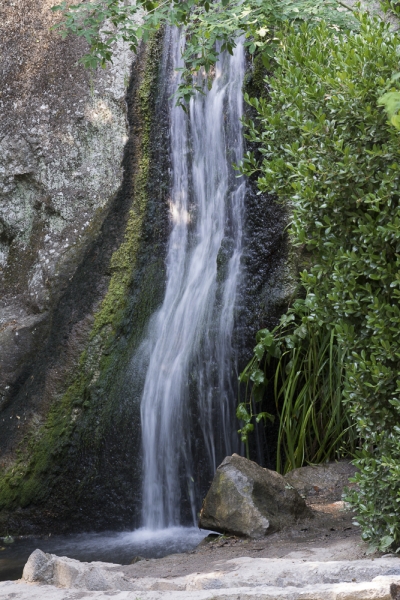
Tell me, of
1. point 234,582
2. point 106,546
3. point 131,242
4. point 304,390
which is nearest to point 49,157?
point 131,242

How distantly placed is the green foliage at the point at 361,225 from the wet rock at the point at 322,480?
67.0 inches

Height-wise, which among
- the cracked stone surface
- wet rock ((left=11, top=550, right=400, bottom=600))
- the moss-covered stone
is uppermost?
the cracked stone surface

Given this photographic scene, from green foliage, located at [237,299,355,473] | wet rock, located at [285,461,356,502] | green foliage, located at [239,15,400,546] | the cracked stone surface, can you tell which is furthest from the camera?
the cracked stone surface

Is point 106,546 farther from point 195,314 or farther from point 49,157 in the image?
point 49,157

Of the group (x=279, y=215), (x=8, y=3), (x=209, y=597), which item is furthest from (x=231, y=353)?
(x=8, y=3)

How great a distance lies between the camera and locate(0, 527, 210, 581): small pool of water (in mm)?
4926

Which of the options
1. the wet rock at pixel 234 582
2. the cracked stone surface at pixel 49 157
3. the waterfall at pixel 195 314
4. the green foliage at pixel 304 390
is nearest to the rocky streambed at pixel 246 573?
the wet rock at pixel 234 582

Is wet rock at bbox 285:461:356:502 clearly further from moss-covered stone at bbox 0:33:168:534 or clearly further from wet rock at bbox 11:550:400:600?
wet rock at bbox 11:550:400:600

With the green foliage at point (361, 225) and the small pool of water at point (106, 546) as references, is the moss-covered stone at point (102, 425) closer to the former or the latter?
the small pool of water at point (106, 546)

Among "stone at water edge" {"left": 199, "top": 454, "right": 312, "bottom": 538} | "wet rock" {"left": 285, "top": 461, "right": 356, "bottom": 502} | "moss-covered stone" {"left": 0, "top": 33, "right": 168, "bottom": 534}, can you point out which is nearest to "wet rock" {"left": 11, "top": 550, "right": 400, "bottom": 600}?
"stone at water edge" {"left": 199, "top": 454, "right": 312, "bottom": 538}

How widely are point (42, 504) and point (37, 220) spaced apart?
3.09 m

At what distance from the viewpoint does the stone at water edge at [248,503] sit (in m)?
4.41

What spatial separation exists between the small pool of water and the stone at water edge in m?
0.56

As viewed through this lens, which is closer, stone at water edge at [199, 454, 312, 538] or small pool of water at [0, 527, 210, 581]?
stone at water edge at [199, 454, 312, 538]
